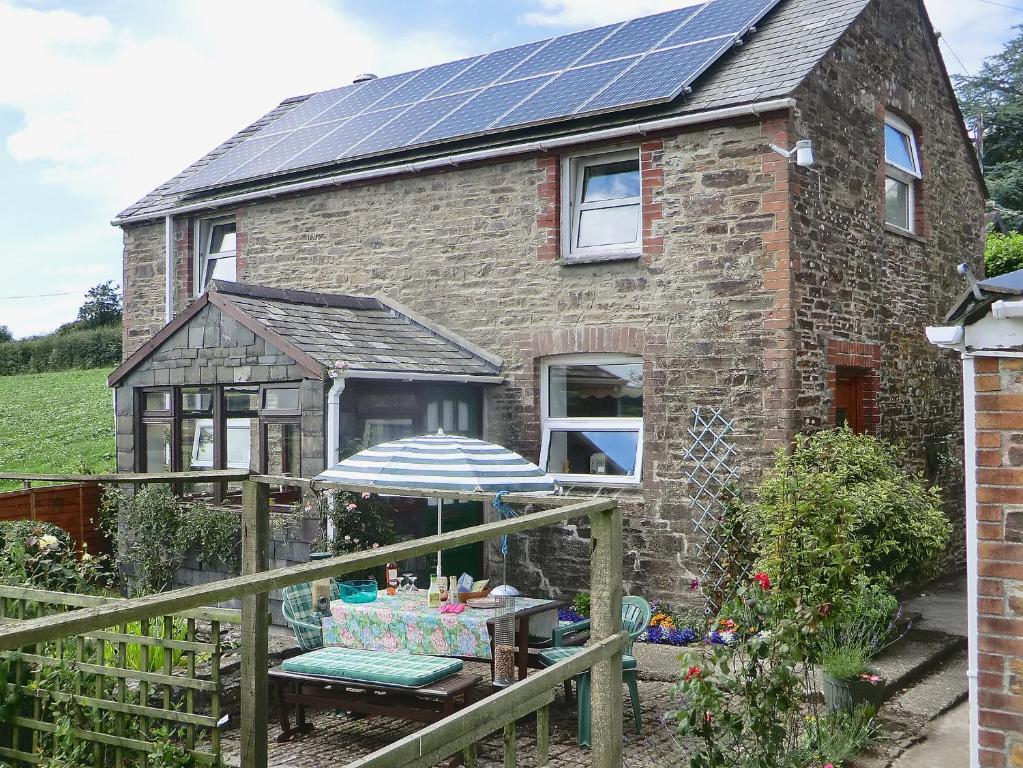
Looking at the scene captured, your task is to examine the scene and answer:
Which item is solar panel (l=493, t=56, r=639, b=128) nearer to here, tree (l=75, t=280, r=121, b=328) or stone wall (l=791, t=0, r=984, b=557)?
stone wall (l=791, t=0, r=984, b=557)

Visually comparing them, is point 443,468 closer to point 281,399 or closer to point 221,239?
point 281,399

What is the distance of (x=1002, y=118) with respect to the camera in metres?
28.6

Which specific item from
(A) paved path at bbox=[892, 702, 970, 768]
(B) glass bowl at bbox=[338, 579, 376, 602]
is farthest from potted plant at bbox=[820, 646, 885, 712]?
(B) glass bowl at bbox=[338, 579, 376, 602]

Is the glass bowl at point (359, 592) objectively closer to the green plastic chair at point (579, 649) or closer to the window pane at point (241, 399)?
the green plastic chair at point (579, 649)

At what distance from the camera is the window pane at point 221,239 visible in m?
14.8

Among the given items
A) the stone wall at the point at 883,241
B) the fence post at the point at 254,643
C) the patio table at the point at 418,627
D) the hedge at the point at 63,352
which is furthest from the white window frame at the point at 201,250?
the hedge at the point at 63,352

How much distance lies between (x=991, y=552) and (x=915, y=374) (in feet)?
28.5

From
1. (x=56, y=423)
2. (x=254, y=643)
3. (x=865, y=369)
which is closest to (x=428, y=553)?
(x=254, y=643)

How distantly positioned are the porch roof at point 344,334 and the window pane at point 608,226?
6.00 feet

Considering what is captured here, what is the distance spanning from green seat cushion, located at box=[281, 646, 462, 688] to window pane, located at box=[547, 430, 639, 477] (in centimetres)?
438

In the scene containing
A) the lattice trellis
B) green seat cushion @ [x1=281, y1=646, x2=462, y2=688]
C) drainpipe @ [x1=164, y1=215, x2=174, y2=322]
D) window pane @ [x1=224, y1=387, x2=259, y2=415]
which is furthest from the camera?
drainpipe @ [x1=164, y1=215, x2=174, y2=322]

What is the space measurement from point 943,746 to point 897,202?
8.09 metres

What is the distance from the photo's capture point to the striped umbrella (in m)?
7.82

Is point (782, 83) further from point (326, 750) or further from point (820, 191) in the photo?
point (326, 750)
